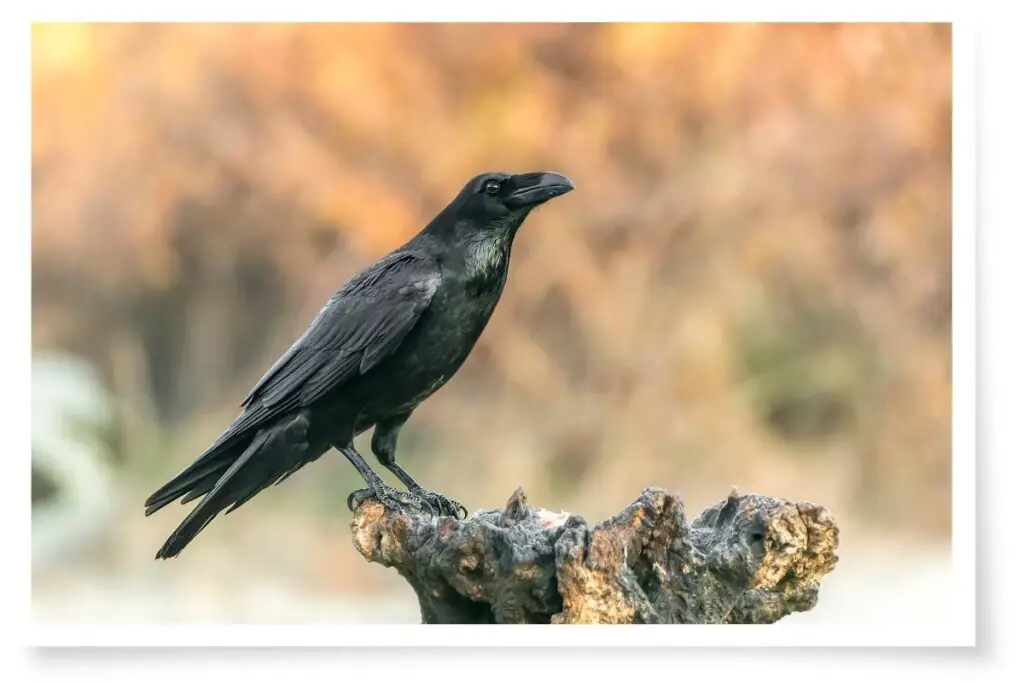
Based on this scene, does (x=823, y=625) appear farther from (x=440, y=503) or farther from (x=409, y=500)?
(x=409, y=500)

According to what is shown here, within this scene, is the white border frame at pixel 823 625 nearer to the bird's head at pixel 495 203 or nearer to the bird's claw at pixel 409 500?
the bird's claw at pixel 409 500

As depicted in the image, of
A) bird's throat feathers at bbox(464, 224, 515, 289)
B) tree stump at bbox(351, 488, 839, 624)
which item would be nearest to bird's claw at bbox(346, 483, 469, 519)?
tree stump at bbox(351, 488, 839, 624)

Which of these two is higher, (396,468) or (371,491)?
(396,468)

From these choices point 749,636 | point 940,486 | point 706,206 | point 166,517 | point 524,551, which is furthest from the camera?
point 706,206

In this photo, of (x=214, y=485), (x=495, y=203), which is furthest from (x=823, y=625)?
(x=214, y=485)

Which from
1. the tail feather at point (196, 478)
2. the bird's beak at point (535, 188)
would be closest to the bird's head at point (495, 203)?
the bird's beak at point (535, 188)

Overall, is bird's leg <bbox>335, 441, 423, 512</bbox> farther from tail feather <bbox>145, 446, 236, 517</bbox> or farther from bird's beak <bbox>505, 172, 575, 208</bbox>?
bird's beak <bbox>505, 172, 575, 208</bbox>

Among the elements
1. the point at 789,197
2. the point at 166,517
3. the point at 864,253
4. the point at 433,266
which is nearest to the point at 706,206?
the point at 789,197
